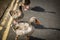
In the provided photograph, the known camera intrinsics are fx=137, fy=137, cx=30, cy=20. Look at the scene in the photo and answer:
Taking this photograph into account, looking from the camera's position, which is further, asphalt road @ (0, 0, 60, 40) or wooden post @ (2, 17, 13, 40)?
asphalt road @ (0, 0, 60, 40)

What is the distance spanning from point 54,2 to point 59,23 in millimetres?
792

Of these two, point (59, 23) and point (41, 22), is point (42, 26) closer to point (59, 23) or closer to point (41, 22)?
point (41, 22)

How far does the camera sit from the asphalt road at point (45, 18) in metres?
→ 1.80

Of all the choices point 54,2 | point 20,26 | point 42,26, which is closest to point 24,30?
point 20,26

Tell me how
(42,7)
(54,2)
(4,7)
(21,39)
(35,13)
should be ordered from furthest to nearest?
(54,2), (42,7), (35,13), (4,7), (21,39)

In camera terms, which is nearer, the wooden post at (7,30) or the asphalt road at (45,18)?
the wooden post at (7,30)

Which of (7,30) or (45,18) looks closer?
(7,30)

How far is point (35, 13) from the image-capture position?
7.72ft

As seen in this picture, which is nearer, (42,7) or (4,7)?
(4,7)

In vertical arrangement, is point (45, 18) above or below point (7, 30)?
above

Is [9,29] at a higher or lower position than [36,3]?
lower

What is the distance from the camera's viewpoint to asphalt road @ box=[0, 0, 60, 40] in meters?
1.80

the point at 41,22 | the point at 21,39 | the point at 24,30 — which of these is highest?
the point at 41,22

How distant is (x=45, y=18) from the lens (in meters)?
2.21
